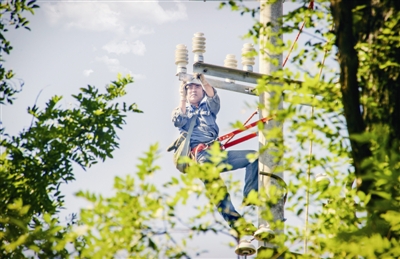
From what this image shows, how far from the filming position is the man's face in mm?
9594

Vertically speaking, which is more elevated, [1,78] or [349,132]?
[1,78]

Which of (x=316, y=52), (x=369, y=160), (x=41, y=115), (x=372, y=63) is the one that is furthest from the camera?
(x=41, y=115)

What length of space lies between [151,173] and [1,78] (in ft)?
11.0

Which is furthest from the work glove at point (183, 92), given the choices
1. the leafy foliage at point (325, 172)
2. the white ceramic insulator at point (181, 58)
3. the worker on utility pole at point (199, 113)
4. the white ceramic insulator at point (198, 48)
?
the leafy foliage at point (325, 172)

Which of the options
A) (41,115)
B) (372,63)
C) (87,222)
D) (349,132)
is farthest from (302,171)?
(41,115)

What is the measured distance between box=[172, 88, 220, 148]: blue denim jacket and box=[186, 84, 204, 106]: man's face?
7cm

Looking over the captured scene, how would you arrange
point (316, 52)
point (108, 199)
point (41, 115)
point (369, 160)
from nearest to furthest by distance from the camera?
point (369, 160), point (108, 199), point (316, 52), point (41, 115)

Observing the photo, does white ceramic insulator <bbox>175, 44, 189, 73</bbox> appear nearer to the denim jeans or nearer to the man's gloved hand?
the man's gloved hand

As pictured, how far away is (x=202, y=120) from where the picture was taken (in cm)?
953

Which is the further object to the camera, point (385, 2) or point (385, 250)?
point (385, 2)

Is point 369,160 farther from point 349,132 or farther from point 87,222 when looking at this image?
point 87,222

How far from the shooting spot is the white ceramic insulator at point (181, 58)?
970 cm

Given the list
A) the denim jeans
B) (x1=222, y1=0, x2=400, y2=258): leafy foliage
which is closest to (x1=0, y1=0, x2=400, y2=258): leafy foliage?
(x1=222, y1=0, x2=400, y2=258): leafy foliage

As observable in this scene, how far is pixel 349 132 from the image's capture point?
4.43 metres
